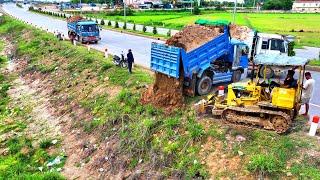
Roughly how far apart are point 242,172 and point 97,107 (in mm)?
9171

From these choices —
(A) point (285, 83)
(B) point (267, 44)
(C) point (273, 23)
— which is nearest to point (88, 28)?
(B) point (267, 44)

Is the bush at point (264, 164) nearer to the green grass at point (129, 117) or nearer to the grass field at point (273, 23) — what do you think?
the green grass at point (129, 117)

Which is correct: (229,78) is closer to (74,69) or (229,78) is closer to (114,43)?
(74,69)

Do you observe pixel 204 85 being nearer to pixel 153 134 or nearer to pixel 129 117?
pixel 129 117

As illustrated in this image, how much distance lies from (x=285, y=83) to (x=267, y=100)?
0.89 meters

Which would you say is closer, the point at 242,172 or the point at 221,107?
the point at 242,172

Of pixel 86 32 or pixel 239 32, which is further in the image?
pixel 86 32

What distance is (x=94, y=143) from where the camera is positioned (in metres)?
15.1

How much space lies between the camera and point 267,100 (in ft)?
39.9

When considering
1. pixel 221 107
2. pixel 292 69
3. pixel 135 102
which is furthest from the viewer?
pixel 135 102

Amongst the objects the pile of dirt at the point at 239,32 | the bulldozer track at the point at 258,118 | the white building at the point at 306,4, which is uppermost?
the white building at the point at 306,4

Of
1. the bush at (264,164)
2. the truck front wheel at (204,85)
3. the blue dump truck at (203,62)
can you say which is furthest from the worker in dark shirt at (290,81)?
the truck front wheel at (204,85)

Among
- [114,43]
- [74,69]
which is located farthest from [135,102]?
[114,43]

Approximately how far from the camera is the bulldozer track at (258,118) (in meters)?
11.5
